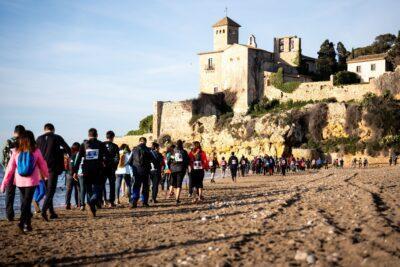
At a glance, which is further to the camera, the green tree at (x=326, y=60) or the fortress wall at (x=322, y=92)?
the green tree at (x=326, y=60)

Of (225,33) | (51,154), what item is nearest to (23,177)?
(51,154)

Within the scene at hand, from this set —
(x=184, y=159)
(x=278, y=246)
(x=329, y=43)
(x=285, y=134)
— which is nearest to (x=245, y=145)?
(x=285, y=134)

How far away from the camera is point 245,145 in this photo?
55156 millimetres

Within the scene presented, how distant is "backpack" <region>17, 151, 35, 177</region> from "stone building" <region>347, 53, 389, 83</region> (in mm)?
55396

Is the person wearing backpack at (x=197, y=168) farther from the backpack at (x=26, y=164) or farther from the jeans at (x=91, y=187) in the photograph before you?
the backpack at (x=26, y=164)

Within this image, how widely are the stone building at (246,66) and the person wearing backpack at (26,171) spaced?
5336 centimetres

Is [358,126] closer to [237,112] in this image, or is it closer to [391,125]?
[391,125]

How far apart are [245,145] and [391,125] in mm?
16047

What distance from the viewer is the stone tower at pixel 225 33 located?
68.0 meters

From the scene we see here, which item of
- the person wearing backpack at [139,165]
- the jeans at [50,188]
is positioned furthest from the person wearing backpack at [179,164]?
the jeans at [50,188]

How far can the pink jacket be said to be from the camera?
868 cm

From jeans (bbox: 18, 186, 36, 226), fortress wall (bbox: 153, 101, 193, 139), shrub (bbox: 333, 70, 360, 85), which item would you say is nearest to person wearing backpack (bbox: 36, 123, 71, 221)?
jeans (bbox: 18, 186, 36, 226)

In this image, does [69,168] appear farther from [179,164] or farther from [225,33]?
[225,33]

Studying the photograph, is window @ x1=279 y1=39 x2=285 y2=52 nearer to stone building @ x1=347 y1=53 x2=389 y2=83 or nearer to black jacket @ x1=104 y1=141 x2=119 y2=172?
stone building @ x1=347 y1=53 x2=389 y2=83
